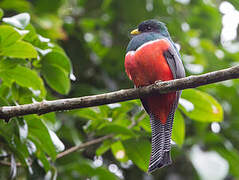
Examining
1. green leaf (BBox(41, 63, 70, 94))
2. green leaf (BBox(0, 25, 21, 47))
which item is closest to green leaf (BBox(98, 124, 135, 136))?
green leaf (BBox(41, 63, 70, 94))

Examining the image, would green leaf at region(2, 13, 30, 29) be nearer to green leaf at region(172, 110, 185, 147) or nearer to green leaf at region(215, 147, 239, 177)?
green leaf at region(172, 110, 185, 147)

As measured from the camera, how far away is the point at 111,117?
2883mm

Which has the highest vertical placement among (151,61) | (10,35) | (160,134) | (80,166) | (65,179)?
(10,35)

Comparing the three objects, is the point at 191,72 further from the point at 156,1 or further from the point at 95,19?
the point at 95,19

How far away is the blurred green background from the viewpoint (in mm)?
2578

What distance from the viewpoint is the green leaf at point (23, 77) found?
2504 millimetres

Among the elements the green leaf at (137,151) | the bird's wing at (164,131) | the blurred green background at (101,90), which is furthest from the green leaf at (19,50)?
the green leaf at (137,151)

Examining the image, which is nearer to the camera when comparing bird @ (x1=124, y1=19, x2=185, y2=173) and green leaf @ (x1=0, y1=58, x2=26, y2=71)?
green leaf @ (x1=0, y1=58, x2=26, y2=71)

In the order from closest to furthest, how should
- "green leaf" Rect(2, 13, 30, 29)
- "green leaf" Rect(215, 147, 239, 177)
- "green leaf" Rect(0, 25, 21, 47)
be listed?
"green leaf" Rect(0, 25, 21, 47) → "green leaf" Rect(2, 13, 30, 29) → "green leaf" Rect(215, 147, 239, 177)

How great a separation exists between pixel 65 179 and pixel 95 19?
1.75m

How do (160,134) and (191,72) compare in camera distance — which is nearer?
(160,134)

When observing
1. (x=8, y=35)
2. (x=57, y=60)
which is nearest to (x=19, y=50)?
(x=8, y=35)

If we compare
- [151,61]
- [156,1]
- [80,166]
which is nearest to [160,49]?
[151,61]

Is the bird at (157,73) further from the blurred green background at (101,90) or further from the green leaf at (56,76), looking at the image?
the green leaf at (56,76)
